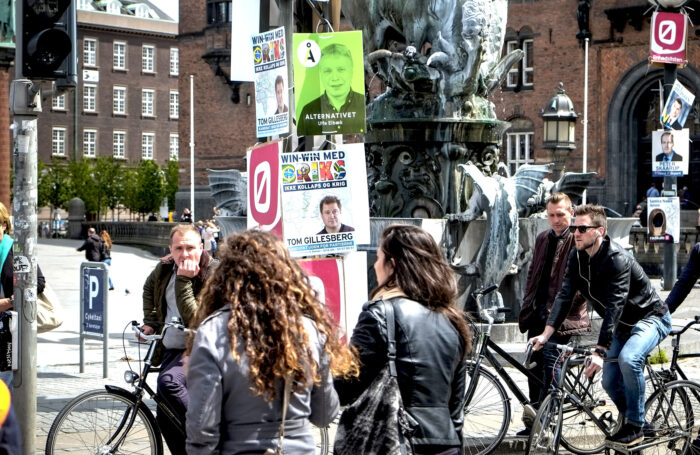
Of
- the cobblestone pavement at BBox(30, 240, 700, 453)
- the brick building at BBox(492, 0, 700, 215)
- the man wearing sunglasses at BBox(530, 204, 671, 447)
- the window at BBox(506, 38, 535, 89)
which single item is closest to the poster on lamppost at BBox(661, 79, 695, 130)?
the cobblestone pavement at BBox(30, 240, 700, 453)

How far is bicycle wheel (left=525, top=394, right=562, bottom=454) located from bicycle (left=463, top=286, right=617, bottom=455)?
10.9 inches

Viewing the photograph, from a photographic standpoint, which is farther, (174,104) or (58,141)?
(174,104)

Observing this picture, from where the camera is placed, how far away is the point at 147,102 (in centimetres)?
9525

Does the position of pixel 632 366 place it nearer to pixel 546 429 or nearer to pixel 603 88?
pixel 546 429

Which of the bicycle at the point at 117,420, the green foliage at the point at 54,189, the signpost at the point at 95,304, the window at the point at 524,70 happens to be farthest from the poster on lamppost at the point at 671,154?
the green foliage at the point at 54,189

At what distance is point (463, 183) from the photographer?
46.6 feet

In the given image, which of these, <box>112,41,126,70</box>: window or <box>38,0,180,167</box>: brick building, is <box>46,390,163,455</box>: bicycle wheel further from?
<box>112,41,126,70</box>: window

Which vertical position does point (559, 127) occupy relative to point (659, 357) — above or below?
above

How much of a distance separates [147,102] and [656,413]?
3529 inches

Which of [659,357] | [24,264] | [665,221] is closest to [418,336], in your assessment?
[24,264]

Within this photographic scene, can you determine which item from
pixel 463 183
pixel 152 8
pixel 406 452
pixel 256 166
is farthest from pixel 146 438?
pixel 152 8

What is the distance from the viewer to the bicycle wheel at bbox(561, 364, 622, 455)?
7789 millimetres

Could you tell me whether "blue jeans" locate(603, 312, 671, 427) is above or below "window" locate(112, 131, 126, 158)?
below

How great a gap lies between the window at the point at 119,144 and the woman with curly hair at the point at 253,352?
9093cm
